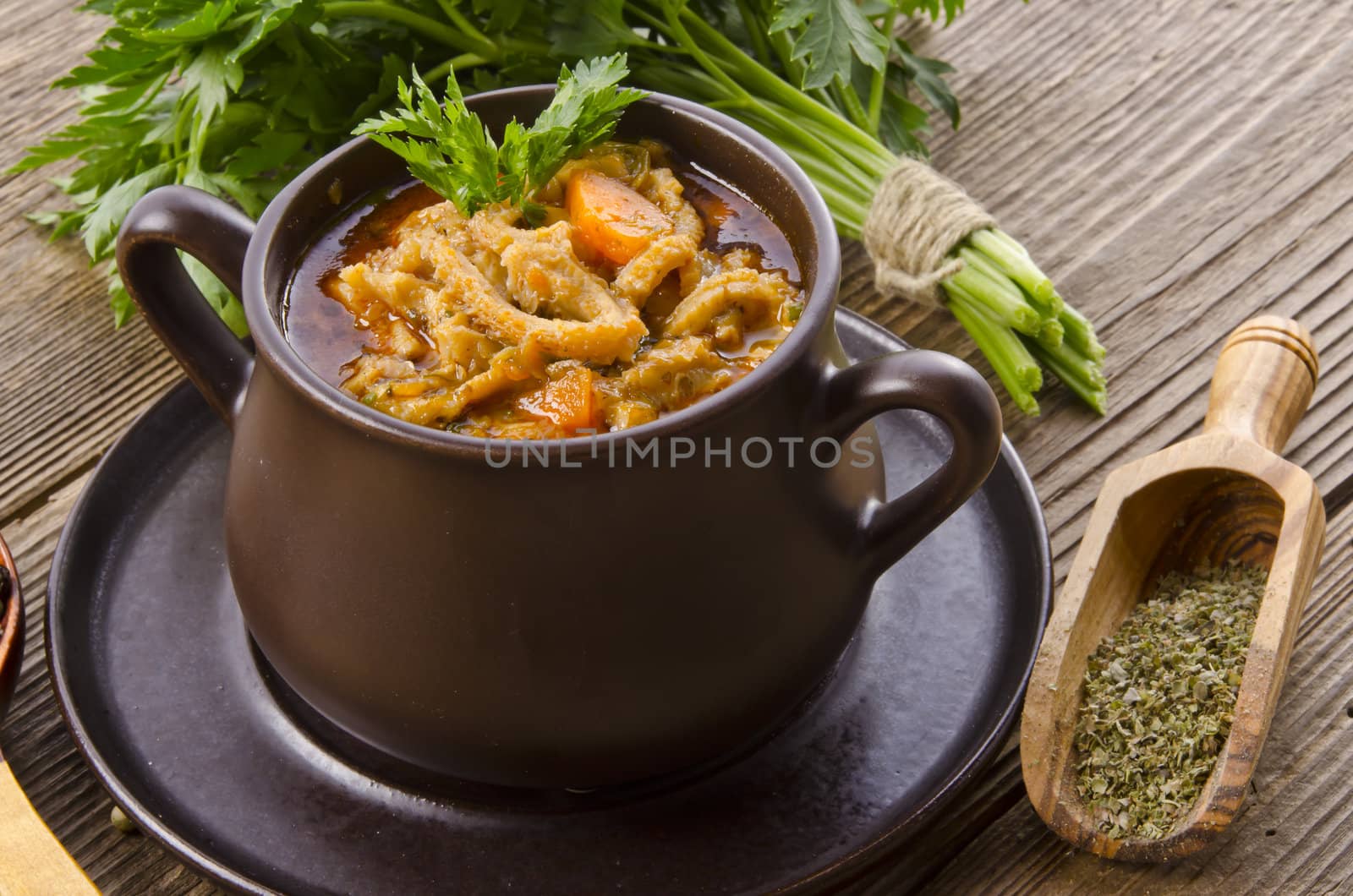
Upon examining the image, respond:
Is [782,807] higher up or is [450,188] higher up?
[450,188]

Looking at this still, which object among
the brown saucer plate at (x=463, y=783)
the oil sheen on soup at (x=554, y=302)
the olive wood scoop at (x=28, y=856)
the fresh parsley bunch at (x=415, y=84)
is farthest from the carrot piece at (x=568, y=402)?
the fresh parsley bunch at (x=415, y=84)

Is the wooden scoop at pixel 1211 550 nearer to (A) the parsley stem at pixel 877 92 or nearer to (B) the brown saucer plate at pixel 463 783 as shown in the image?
(B) the brown saucer plate at pixel 463 783

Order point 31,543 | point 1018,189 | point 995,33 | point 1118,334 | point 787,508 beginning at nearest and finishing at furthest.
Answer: point 787,508
point 31,543
point 1118,334
point 1018,189
point 995,33

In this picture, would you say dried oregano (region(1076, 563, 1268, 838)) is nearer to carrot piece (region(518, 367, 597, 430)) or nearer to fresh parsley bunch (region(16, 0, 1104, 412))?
fresh parsley bunch (region(16, 0, 1104, 412))

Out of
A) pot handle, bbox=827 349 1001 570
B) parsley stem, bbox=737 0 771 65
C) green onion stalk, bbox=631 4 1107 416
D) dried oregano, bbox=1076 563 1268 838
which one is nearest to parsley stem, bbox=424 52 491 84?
green onion stalk, bbox=631 4 1107 416

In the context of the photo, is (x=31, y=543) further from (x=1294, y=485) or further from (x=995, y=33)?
(x=995, y=33)

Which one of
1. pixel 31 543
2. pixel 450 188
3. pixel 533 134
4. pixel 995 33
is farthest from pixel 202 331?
pixel 995 33
